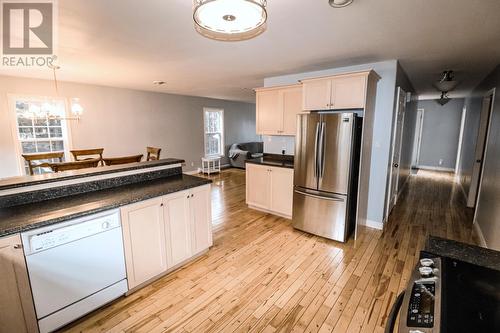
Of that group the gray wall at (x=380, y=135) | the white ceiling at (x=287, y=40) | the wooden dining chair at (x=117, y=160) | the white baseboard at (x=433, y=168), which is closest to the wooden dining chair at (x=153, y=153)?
the wooden dining chair at (x=117, y=160)

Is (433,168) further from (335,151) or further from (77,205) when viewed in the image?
(77,205)

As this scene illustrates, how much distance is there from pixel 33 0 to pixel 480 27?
153 inches

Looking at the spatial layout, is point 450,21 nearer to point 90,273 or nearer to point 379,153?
point 379,153

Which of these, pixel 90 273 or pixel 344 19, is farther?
pixel 344 19

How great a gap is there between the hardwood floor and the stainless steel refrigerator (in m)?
0.27

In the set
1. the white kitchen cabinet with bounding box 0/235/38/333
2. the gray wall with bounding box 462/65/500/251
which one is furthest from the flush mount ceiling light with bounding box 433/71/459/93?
the white kitchen cabinet with bounding box 0/235/38/333

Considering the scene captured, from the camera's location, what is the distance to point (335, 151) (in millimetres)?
3014

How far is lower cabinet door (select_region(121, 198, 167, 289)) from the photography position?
2035mm

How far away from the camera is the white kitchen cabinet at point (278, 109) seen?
390 cm

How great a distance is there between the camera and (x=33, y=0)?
5.97 ft

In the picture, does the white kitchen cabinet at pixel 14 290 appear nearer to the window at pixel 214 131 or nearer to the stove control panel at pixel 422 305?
the stove control panel at pixel 422 305

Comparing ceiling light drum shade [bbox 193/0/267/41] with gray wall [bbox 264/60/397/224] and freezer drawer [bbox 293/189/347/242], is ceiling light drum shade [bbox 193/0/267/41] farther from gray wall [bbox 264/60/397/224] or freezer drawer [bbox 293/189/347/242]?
gray wall [bbox 264/60/397/224]

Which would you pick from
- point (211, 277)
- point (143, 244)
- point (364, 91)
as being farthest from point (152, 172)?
point (364, 91)

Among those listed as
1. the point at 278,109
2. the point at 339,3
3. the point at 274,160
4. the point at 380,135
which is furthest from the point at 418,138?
the point at 339,3
